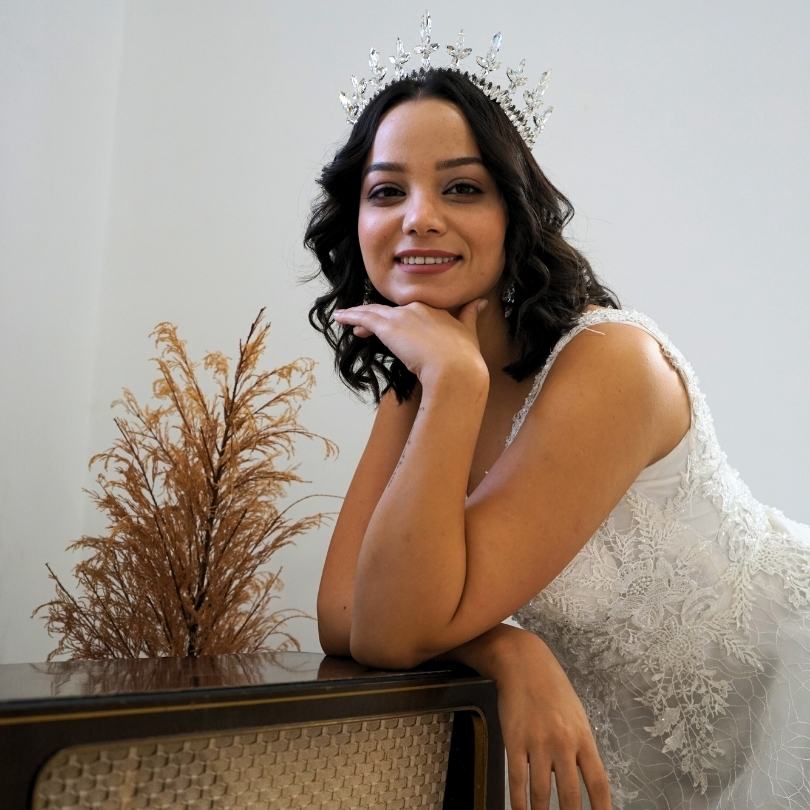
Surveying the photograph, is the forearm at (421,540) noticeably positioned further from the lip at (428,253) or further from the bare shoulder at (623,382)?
the lip at (428,253)

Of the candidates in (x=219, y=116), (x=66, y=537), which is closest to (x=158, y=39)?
(x=219, y=116)

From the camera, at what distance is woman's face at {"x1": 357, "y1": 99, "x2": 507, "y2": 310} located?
1.46 m

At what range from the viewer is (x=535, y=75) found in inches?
106

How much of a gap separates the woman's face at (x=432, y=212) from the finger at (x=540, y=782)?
0.69m

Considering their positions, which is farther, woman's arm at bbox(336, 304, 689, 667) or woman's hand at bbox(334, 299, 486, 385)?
woman's hand at bbox(334, 299, 486, 385)

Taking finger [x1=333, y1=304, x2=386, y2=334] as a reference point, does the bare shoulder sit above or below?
below

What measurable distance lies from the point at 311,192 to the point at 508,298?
4.33 feet

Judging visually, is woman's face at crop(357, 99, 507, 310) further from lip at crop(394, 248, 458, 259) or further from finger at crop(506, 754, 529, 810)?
finger at crop(506, 754, 529, 810)

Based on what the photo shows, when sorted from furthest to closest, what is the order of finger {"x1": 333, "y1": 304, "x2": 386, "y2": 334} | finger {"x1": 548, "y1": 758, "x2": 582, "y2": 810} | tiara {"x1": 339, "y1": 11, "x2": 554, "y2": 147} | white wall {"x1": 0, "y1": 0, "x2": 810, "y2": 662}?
white wall {"x1": 0, "y1": 0, "x2": 810, "y2": 662}, tiara {"x1": 339, "y1": 11, "x2": 554, "y2": 147}, finger {"x1": 333, "y1": 304, "x2": 386, "y2": 334}, finger {"x1": 548, "y1": 758, "x2": 582, "y2": 810}

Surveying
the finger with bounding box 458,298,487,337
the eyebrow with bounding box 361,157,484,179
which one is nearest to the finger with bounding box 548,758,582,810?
the finger with bounding box 458,298,487,337

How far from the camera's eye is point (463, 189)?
150cm

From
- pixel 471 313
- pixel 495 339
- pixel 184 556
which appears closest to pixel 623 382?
pixel 471 313

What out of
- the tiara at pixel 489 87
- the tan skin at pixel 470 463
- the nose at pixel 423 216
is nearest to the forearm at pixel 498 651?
the tan skin at pixel 470 463

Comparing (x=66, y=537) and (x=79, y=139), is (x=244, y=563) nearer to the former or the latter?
(x=66, y=537)
